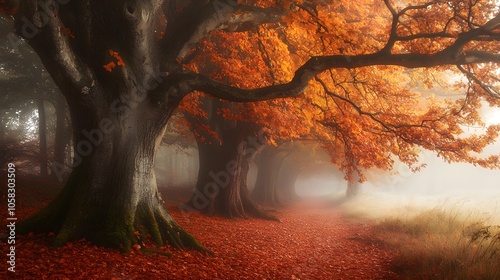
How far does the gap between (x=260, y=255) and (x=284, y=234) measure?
447cm

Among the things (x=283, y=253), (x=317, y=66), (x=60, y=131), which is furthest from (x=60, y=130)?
(x=317, y=66)

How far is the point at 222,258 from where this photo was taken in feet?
25.2

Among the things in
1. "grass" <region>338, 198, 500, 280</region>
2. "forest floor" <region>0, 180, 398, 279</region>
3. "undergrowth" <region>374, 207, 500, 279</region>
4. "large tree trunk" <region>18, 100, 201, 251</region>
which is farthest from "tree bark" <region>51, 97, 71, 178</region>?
"undergrowth" <region>374, 207, 500, 279</region>

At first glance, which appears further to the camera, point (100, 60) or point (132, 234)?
point (100, 60)

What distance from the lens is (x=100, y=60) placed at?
743cm

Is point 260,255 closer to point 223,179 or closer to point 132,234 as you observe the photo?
point 132,234

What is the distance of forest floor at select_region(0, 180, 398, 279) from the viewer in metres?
5.39

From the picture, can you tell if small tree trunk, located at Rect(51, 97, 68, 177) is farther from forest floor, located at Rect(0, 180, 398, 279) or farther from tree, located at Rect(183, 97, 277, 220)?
tree, located at Rect(183, 97, 277, 220)

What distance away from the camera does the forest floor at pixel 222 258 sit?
5391mm

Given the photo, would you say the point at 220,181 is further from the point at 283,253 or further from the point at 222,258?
the point at 222,258

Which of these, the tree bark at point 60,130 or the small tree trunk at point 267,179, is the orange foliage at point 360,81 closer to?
the tree bark at point 60,130

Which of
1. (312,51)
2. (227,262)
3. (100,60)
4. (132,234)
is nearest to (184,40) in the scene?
(100,60)

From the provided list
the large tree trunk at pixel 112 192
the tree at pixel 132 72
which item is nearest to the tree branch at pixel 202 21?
the tree at pixel 132 72

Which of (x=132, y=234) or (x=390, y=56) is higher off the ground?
(x=390, y=56)
